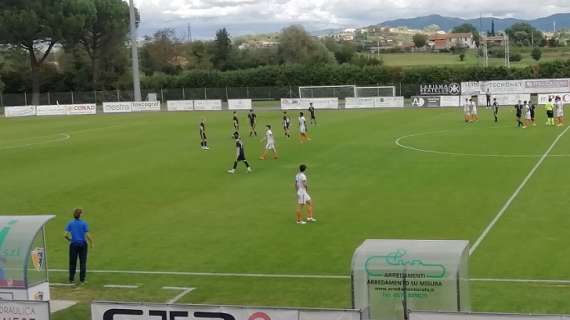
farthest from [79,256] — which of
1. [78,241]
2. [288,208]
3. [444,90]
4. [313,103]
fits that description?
[444,90]

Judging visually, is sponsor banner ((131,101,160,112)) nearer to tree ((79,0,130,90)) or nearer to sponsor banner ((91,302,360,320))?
tree ((79,0,130,90))

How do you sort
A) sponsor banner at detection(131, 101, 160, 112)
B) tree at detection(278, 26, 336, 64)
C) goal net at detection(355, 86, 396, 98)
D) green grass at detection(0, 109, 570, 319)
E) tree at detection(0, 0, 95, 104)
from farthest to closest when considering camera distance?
tree at detection(278, 26, 336, 64) → tree at detection(0, 0, 95, 104) → goal net at detection(355, 86, 396, 98) → sponsor banner at detection(131, 101, 160, 112) → green grass at detection(0, 109, 570, 319)

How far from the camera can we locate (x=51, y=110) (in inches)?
3553

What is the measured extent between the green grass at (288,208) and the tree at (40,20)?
191ft

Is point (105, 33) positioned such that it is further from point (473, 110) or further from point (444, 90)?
point (473, 110)

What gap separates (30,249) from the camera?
14.4 metres

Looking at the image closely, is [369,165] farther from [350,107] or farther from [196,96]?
[196,96]

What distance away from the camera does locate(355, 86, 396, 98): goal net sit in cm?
9435

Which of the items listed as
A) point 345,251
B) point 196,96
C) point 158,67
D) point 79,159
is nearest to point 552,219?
point 345,251

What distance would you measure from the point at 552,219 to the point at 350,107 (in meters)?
60.0

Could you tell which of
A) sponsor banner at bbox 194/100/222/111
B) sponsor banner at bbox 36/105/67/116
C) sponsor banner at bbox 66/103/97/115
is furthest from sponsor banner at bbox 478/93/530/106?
sponsor banner at bbox 36/105/67/116

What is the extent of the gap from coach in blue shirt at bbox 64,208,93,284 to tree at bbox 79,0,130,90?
96498mm

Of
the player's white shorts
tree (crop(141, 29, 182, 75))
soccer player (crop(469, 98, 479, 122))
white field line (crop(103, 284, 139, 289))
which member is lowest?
white field line (crop(103, 284, 139, 289))

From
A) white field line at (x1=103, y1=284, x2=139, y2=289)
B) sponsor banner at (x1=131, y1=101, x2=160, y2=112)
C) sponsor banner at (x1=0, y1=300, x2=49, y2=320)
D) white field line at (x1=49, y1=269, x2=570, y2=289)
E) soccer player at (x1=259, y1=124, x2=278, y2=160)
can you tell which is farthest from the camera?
sponsor banner at (x1=131, y1=101, x2=160, y2=112)
